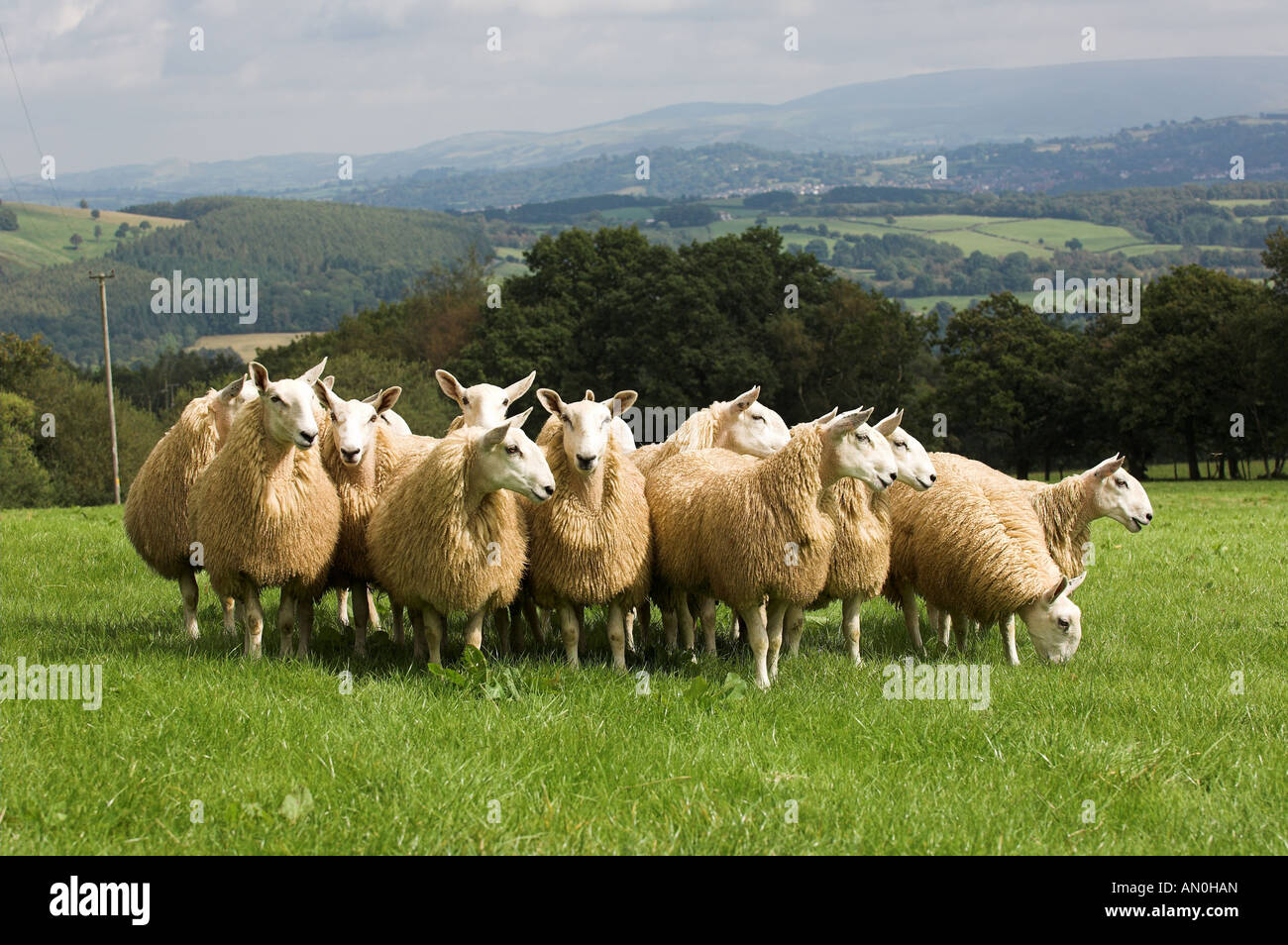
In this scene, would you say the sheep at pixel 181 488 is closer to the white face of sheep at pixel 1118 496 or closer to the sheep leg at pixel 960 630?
the sheep leg at pixel 960 630

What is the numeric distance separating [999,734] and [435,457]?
467 cm

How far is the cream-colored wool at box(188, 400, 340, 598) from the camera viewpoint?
9.19m

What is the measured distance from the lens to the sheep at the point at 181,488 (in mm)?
10797

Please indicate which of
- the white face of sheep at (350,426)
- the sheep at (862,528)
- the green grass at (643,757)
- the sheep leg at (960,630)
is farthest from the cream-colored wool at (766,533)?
the white face of sheep at (350,426)

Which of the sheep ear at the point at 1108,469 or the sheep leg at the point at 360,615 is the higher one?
the sheep ear at the point at 1108,469

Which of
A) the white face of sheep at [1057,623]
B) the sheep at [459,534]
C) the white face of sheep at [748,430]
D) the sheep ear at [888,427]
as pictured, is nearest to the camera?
the sheep at [459,534]

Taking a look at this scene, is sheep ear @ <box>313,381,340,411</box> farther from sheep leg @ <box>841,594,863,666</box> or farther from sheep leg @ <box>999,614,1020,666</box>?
sheep leg @ <box>999,614,1020,666</box>

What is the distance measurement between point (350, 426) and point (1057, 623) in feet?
20.7

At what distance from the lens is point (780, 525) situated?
9.13 metres

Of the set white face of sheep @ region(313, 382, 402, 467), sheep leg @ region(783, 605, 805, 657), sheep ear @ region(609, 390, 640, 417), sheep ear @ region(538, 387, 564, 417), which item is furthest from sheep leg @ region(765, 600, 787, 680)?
white face of sheep @ region(313, 382, 402, 467)

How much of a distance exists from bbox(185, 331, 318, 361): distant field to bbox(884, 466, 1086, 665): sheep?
12848 centimetres

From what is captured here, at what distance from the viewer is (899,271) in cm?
13350
